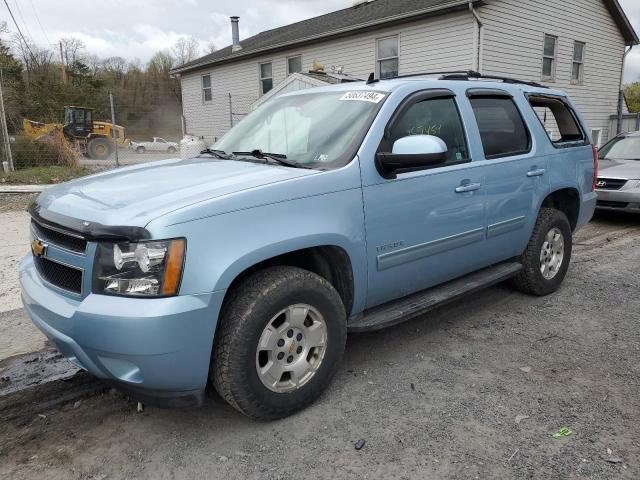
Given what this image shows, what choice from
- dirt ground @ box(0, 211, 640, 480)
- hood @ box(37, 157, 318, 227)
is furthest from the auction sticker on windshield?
dirt ground @ box(0, 211, 640, 480)

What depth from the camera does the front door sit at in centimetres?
319

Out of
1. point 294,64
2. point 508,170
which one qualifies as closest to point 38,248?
point 508,170

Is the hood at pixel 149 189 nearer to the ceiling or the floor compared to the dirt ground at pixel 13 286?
nearer to the ceiling

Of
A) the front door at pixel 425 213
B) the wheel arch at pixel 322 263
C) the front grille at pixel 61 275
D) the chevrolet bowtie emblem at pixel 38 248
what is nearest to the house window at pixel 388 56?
the front door at pixel 425 213

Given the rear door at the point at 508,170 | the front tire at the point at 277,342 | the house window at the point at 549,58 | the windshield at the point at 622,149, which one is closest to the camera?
the front tire at the point at 277,342

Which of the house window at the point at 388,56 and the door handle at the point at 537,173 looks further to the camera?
the house window at the point at 388,56

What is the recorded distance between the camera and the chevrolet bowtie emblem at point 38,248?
2.77 m

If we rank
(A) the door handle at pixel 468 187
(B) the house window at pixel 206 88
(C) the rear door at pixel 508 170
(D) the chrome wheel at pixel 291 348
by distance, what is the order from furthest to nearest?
1. (B) the house window at pixel 206 88
2. (C) the rear door at pixel 508 170
3. (A) the door handle at pixel 468 187
4. (D) the chrome wheel at pixel 291 348

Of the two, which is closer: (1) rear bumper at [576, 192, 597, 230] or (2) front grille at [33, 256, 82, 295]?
(2) front grille at [33, 256, 82, 295]

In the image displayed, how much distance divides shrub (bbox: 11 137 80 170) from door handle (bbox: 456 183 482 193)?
12743 millimetres

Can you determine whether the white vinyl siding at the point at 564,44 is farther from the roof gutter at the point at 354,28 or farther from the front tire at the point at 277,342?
the front tire at the point at 277,342

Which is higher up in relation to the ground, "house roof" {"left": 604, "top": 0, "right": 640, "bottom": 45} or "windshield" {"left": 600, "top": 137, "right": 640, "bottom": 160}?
"house roof" {"left": 604, "top": 0, "right": 640, "bottom": 45}

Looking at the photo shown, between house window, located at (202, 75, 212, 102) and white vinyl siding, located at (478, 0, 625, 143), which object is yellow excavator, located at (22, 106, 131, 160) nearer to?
house window, located at (202, 75, 212, 102)

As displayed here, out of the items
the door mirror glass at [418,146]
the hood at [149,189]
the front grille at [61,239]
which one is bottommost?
the front grille at [61,239]
